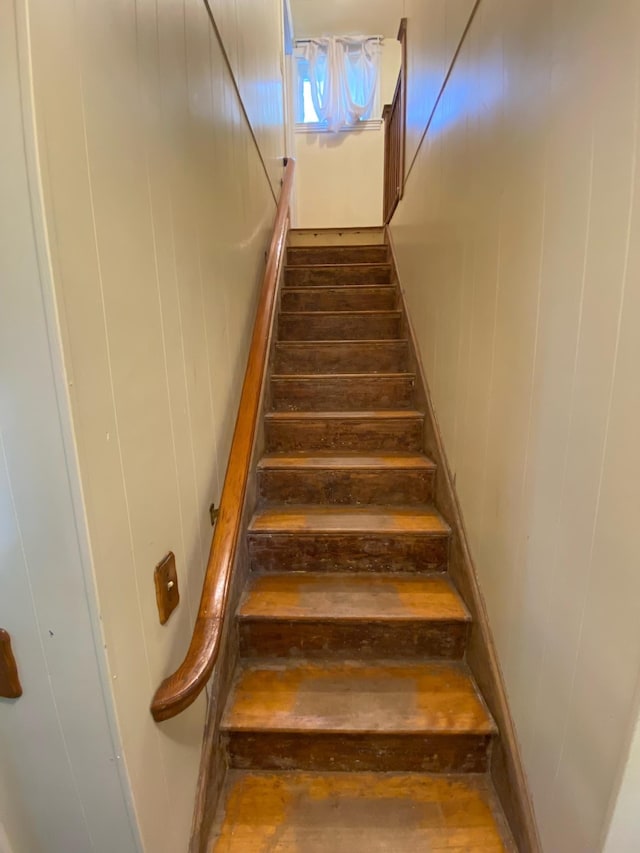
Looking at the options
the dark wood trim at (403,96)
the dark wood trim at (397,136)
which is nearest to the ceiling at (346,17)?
the dark wood trim at (397,136)

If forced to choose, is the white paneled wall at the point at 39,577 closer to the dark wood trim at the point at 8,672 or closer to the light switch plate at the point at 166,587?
the dark wood trim at the point at 8,672

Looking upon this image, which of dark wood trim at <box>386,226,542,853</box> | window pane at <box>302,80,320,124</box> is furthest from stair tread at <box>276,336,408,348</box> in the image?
window pane at <box>302,80,320,124</box>

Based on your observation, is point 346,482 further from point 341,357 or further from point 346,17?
point 346,17

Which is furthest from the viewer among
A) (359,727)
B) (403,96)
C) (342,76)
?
(342,76)

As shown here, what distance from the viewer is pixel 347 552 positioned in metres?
1.70

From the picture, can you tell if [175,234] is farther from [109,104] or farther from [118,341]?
[118,341]

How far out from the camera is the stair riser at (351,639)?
145cm

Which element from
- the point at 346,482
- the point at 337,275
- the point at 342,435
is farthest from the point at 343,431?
the point at 337,275

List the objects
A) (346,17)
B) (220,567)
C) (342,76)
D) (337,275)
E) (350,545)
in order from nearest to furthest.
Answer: (220,567) < (350,545) < (337,275) < (346,17) < (342,76)

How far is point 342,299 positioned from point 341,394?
0.92 meters

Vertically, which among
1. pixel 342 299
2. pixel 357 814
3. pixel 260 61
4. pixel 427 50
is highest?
pixel 260 61

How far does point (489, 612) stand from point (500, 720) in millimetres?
281

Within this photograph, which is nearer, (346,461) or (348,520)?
(348,520)

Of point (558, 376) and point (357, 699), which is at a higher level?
point (558, 376)
